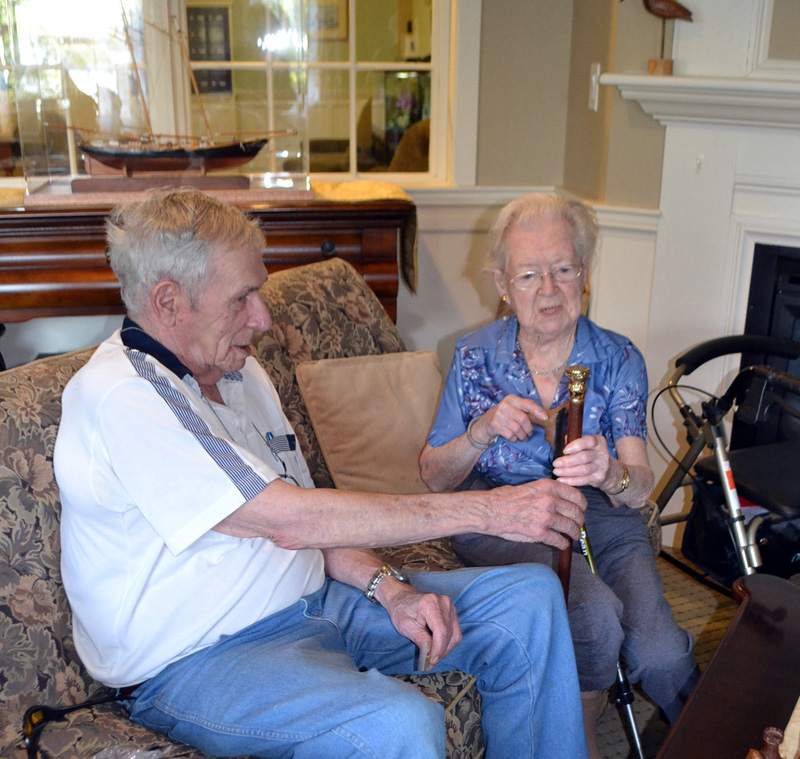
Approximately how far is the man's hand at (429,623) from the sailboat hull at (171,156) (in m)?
1.78

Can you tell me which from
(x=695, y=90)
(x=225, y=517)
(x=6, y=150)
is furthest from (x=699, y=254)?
(x=6, y=150)

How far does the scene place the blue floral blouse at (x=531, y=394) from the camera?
181cm

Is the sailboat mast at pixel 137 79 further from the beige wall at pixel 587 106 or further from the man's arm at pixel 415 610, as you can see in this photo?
the man's arm at pixel 415 610

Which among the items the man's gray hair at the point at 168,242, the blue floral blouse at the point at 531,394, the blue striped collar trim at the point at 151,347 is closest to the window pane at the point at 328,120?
the blue floral blouse at the point at 531,394

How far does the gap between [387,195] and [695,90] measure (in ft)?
3.13

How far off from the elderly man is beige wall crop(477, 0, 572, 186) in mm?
2071

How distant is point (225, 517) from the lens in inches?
48.5

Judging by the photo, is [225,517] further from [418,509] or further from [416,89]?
→ [416,89]

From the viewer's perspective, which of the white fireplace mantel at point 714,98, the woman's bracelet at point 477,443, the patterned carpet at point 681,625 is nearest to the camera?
the woman's bracelet at point 477,443

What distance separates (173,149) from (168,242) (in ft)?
4.86

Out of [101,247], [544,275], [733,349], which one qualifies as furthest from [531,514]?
[101,247]

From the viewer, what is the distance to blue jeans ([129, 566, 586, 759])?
120 centimetres

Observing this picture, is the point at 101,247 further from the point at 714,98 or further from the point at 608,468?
the point at 714,98

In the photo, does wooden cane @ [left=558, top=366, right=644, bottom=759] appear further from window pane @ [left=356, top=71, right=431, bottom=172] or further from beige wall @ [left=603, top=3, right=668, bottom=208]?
window pane @ [left=356, top=71, right=431, bottom=172]
